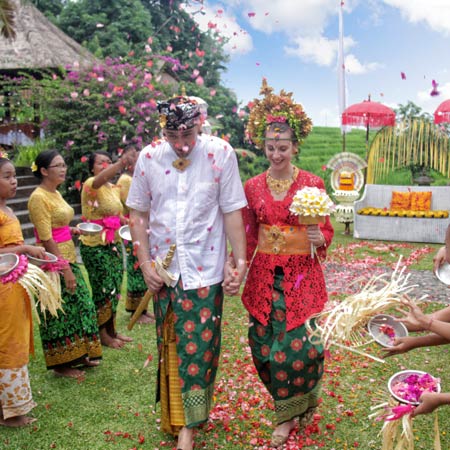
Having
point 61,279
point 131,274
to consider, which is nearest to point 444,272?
point 61,279

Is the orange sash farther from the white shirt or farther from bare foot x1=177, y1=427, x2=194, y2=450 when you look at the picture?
bare foot x1=177, y1=427, x2=194, y2=450

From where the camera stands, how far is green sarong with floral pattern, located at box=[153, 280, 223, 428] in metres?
3.31

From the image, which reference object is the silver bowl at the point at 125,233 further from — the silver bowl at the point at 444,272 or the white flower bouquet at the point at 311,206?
the silver bowl at the point at 444,272

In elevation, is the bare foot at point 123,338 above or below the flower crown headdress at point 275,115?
below

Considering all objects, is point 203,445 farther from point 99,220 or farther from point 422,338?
point 99,220

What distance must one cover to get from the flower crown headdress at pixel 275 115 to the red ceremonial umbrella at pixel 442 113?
10.7 m

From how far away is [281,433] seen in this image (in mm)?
3439

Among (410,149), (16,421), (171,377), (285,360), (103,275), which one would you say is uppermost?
(410,149)

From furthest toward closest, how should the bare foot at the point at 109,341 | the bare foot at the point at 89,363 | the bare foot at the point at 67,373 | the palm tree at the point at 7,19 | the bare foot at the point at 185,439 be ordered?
the palm tree at the point at 7,19
the bare foot at the point at 109,341
the bare foot at the point at 89,363
the bare foot at the point at 67,373
the bare foot at the point at 185,439

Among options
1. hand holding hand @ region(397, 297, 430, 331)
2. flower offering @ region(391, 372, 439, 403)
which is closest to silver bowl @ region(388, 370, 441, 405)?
flower offering @ region(391, 372, 439, 403)

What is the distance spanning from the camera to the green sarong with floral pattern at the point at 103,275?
5.19m

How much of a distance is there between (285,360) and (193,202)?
116 centimetres

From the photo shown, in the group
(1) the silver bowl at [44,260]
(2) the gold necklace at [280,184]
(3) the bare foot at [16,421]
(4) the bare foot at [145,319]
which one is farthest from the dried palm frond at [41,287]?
(4) the bare foot at [145,319]

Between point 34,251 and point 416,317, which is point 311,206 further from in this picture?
point 34,251
